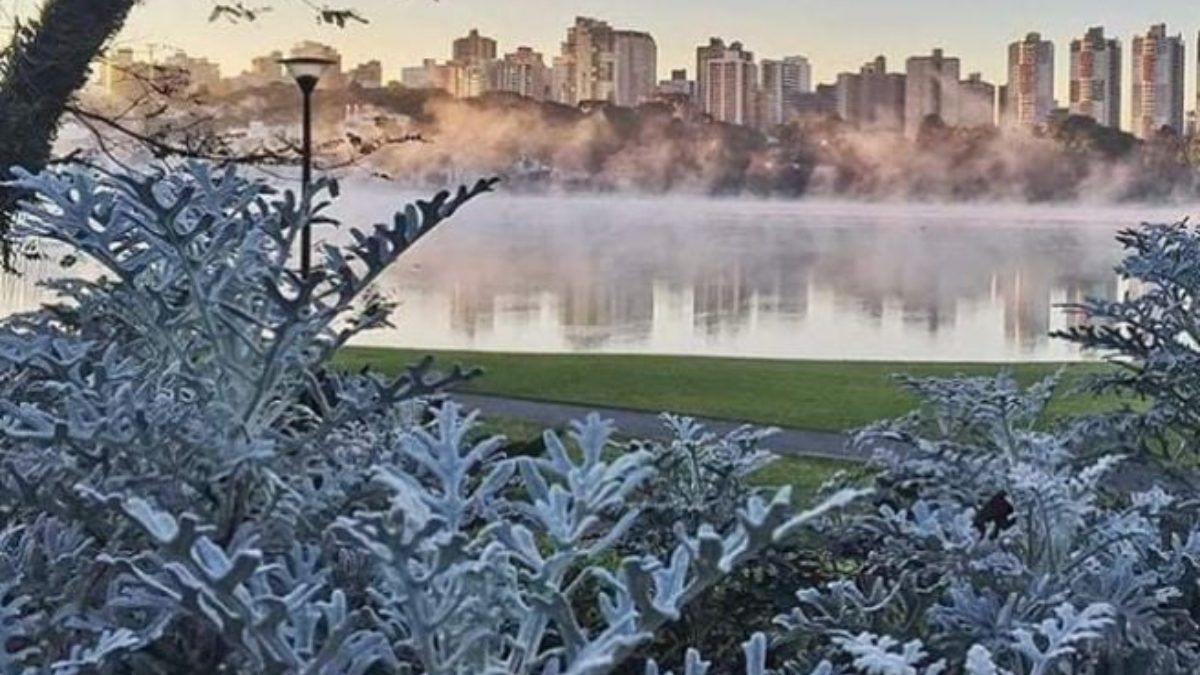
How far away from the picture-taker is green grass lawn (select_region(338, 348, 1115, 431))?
31.6 feet

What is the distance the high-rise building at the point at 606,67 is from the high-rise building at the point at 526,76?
0.19 metres

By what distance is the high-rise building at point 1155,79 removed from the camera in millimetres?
16469

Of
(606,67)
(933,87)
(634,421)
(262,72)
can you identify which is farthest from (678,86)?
(634,421)

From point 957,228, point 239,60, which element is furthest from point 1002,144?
point 239,60

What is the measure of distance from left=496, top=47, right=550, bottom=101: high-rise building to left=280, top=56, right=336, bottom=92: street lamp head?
9273 millimetres

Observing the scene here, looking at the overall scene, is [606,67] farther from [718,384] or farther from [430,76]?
[718,384]

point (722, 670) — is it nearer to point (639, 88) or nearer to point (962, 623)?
point (962, 623)

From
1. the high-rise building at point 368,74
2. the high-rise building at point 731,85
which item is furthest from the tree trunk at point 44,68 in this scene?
the high-rise building at point 731,85

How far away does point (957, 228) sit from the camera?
68.4 ft

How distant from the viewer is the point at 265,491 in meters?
1.51

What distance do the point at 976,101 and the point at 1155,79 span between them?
2.68 m

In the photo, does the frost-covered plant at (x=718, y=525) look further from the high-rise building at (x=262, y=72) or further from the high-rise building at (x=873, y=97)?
the high-rise building at (x=873, y=97)

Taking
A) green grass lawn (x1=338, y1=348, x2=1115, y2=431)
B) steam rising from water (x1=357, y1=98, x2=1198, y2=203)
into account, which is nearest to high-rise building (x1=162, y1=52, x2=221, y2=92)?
green grass lawn (x1=338, y1=348, x2=1115, y2=431)

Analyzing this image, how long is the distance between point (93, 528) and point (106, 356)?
0.23m
